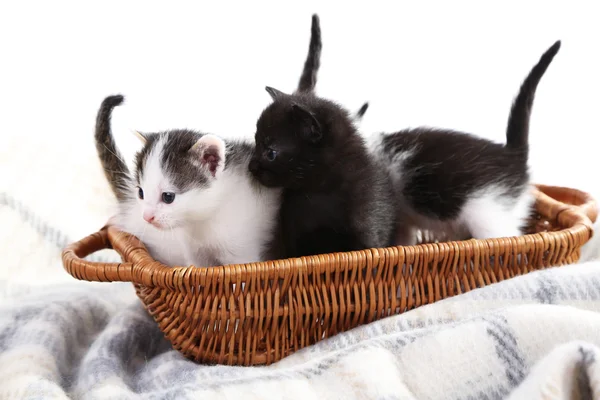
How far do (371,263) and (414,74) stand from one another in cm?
119

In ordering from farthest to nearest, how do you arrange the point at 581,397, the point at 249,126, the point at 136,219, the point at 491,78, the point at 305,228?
the point at 491,78, the point at 249,126, the point at 136,219, the point at 305,228, the point at 581,397

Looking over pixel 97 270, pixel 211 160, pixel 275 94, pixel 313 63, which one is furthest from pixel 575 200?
pixel 97 270

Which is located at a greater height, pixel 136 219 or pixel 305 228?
pixel 305 228

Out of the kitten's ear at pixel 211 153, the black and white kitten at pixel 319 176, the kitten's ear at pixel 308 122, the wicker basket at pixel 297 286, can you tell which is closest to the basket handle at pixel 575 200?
the wicker basket at pixel 297 286

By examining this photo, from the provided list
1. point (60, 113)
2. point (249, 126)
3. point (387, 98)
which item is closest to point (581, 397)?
point (249, 126)

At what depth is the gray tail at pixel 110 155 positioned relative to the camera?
1.37 metres

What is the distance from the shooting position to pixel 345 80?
81.2 inches

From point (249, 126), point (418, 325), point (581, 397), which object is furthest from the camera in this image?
point (249, 126)

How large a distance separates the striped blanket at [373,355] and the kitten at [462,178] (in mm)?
257

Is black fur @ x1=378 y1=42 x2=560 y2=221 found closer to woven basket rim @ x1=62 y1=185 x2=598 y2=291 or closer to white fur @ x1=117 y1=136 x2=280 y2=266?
woven basket rim @ x1=62 y1=185 x2=598 y2=291

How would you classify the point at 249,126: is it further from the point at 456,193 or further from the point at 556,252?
the point at 556,252

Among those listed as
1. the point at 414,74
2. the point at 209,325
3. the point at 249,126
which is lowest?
the point at 209,325

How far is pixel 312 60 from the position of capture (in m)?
1.44

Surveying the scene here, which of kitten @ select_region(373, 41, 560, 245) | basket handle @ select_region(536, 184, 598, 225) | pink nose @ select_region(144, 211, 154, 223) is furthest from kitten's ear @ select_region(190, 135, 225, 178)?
basket handle @ select_region(536, 184, 598, 225)
